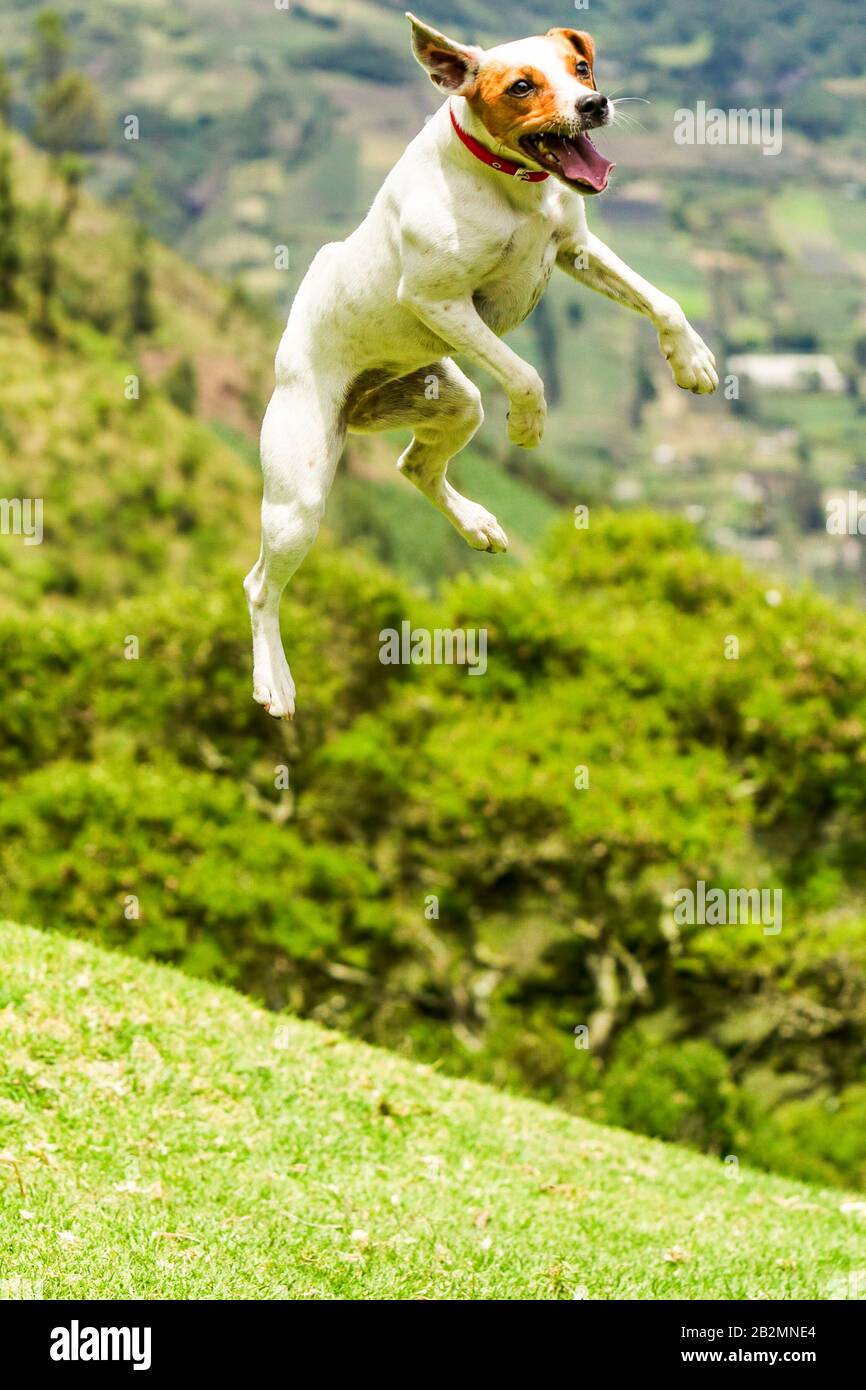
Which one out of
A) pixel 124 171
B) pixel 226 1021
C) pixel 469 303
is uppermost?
pixel 124 171

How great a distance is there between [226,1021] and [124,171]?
19563cm

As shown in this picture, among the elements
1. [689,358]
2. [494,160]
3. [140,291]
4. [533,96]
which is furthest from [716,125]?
[140,291]

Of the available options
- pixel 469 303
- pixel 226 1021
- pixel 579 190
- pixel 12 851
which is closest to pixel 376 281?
pixel 469 303

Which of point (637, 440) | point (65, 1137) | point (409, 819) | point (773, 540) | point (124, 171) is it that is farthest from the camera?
point (124, 171)

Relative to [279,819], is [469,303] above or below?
below

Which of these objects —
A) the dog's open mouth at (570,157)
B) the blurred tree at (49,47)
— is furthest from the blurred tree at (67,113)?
the dog's open mouth at (570,157)

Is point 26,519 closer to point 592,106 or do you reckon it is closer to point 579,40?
point 579,40

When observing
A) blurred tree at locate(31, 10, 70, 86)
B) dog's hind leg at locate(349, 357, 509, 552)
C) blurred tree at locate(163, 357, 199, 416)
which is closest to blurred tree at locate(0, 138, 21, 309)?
blurred tree at locate(31, 10, 70, 86)

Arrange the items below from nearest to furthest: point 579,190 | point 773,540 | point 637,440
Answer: point 579,190 → point 773,540 → point 637,440

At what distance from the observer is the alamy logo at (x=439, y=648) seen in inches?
945

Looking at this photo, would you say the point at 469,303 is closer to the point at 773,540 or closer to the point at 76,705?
the point at 76,705

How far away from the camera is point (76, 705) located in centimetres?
2578
